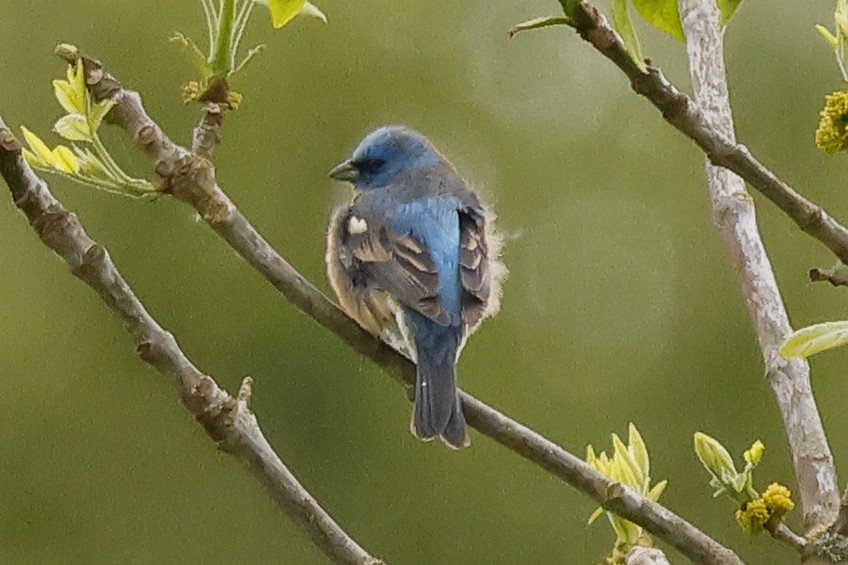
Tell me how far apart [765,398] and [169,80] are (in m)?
2.21

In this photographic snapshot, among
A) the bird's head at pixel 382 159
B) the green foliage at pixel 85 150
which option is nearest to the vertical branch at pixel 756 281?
the green foliage at pixel 85 150

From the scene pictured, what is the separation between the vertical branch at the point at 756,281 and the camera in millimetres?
1657

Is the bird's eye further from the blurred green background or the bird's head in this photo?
the blurred green background

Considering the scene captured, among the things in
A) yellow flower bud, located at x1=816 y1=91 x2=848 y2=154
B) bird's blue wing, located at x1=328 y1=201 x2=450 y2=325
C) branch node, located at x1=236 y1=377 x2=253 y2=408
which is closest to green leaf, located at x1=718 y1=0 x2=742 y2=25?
yellow flower bud, located at x1=816 y1=91 x2=848 y2=154

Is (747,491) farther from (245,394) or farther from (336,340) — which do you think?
(336,340)

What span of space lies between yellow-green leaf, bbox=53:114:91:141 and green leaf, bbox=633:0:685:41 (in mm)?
577

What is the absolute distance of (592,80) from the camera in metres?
5.86

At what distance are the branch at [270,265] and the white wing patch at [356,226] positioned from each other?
1.11 metres

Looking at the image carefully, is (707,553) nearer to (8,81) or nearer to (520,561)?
(520,561)

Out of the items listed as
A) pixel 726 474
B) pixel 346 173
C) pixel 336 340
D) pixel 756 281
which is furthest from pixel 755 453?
pixel 336 340

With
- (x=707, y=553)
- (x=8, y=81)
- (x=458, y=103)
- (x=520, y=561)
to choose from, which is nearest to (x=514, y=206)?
(x=458, y=103)

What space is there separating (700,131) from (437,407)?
3.24 feet

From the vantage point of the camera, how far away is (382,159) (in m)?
3.30

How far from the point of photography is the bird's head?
3268 millimetres
